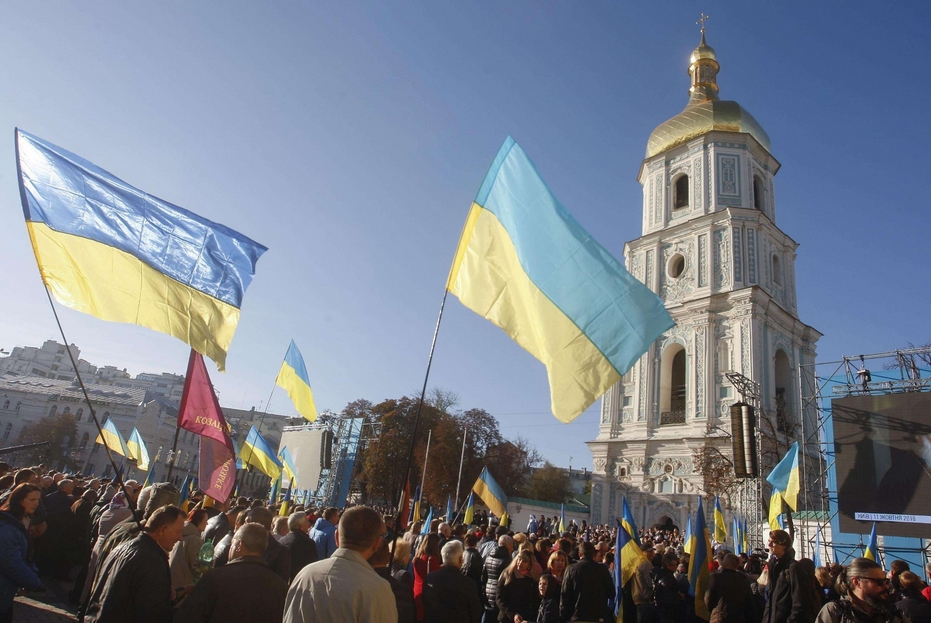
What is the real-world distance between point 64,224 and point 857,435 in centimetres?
1921

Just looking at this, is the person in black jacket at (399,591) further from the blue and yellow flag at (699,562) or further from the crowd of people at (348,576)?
the blue and yellow flag at (699,562)

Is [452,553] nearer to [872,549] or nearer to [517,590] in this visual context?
[517,590]

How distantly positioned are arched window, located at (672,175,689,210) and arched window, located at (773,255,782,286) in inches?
228

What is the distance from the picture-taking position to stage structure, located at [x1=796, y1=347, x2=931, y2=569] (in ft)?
52.0

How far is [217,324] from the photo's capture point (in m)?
7.19

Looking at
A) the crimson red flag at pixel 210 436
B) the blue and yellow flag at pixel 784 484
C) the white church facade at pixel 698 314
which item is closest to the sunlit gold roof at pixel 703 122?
the white church facade at pixel 698 314

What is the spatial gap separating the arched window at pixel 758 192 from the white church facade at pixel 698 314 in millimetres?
58

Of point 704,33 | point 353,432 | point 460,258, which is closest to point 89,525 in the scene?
point 460,258

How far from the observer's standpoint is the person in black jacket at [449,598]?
5.20m

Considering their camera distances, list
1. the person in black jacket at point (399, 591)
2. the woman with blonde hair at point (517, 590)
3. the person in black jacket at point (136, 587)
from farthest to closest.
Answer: the woman with blonde hair at point (517, 590)
the person in black jacket at point (399, 591)
the person in black jacket at point (136, 587)

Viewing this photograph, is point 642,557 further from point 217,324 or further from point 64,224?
point 64,224

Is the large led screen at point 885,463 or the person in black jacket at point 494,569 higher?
the large led screen at point 885,463

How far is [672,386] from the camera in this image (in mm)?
32000

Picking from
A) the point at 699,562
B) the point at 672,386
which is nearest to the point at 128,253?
the point at 699,562
